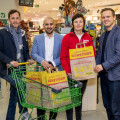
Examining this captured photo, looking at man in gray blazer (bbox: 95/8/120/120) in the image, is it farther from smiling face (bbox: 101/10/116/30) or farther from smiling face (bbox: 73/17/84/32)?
smiling face (bbox: 73/17/84/32)

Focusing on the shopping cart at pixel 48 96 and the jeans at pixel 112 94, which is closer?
the shopping cart at pixel 48 96

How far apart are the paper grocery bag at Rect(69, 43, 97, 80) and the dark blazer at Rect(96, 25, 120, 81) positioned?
6.9 inches

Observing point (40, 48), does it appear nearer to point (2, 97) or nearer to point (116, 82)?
point (116, 82)

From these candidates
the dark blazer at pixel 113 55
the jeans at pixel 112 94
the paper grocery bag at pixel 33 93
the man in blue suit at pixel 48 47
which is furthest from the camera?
the man in blue suit at pixel 48 47

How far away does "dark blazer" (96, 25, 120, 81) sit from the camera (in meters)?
2.14

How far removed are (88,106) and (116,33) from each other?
5.93 ft

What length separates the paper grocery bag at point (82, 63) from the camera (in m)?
2.18

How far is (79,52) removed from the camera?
219cm

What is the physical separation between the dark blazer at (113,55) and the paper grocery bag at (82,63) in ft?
0.57

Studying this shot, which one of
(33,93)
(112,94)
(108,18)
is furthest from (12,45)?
(112,94)

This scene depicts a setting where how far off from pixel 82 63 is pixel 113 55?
1.30 feet

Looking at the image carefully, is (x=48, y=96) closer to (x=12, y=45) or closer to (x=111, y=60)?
(x=111, y=60)

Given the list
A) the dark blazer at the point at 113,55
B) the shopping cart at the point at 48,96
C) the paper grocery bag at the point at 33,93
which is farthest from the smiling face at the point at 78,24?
the paper grocery bag at the point at 33,93

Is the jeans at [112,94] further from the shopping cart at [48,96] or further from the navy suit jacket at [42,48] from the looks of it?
the navy suit jacket at [42,48]
